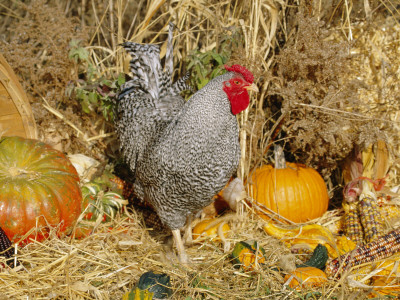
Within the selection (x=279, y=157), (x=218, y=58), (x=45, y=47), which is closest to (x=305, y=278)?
(x=279, y=157)

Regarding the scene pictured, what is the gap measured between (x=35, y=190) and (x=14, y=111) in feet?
3.42

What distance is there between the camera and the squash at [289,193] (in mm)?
3307

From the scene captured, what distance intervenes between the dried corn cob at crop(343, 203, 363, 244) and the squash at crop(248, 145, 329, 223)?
360 mm

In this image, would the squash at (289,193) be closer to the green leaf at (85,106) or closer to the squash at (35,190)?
the squash at (35,190)

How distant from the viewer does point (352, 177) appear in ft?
10.7

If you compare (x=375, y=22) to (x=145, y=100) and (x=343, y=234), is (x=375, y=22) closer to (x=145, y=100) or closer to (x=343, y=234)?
(x=343, y=234)

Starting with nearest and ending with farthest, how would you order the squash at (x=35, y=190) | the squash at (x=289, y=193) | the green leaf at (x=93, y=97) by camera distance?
the squash at (x=35, y=190)
the squash at (x=289, y=193)
the green leaf at (x=93, y=97)

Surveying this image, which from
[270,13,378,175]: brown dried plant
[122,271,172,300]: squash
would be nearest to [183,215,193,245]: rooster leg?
[122,271,172,300]: squash

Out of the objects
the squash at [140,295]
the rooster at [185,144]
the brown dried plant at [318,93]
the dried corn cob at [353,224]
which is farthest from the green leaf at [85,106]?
the dried corn cob at [353,224]

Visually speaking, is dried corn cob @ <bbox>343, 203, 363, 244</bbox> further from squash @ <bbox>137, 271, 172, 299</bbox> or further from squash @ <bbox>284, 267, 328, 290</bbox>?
squash @ <bbox>137, 271, 172, 299</bbox>

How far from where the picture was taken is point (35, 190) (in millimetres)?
2666

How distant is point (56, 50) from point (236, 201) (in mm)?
2463

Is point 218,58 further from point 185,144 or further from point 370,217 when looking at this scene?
point 370,217

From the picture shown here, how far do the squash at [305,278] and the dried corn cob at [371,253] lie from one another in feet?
0.39
